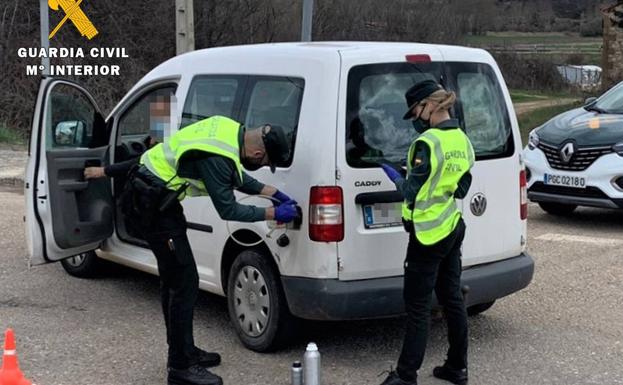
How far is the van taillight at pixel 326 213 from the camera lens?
16.4 feet

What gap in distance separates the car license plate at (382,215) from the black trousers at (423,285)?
0.38m

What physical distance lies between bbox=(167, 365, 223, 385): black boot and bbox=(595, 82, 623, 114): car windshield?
660cm

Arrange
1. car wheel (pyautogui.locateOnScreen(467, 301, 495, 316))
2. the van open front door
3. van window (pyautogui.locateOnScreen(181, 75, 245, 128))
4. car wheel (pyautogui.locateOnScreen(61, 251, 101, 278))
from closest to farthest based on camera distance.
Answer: van window (pyautogui.locateOnScreen(181, 75, 245, 128))
the van open front door
car wheel (pyautogui.locateOnScreen(467, 301, 495, 316))
car wheel (pyautogui.locateOnScreen(61, 251, 101, 278))

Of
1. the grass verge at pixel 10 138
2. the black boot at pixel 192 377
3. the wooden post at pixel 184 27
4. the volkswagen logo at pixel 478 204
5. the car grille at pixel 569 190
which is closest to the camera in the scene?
the black boot at pixel 192 377

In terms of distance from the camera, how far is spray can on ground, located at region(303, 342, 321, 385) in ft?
15.6

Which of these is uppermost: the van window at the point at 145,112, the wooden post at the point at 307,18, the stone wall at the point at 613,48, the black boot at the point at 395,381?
the stone wall at the point at 613,48

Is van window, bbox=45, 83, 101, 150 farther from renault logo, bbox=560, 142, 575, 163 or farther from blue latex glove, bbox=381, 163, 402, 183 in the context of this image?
renault logo, bbox=560, 142, 575, 163

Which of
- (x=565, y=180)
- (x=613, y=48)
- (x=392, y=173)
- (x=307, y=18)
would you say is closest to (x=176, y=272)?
(x=392, y=173)

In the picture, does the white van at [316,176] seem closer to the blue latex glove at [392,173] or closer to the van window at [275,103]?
the van window at [275,103]

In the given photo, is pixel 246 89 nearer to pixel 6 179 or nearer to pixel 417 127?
pixel 417 127

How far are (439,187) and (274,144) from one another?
0.91 meters

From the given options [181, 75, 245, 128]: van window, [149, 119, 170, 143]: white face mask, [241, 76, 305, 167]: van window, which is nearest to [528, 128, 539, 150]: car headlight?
[181, 75, 245, 128]: van window

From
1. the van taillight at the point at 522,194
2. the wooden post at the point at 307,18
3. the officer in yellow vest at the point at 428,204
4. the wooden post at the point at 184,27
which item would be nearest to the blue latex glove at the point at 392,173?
the officer in yellow vest at the point at 428,204

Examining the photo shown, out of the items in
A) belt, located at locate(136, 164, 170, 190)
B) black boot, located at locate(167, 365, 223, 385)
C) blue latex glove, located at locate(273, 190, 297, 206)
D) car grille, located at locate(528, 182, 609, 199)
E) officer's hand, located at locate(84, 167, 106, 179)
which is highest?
belt, located at locate(136, 164, 170, 190)
